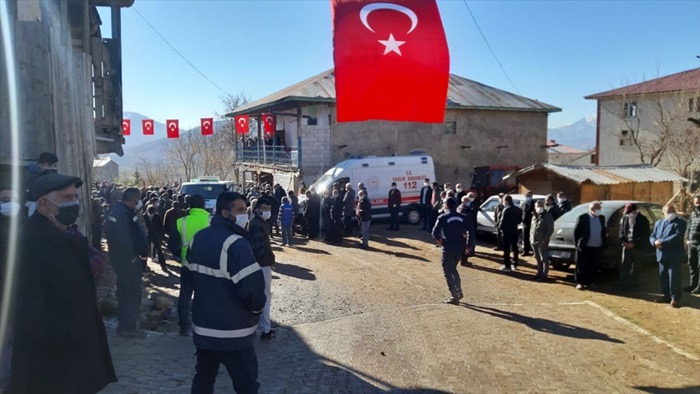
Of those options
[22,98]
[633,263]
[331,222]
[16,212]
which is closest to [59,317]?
[16,212]

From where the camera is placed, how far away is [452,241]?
9.07 meters

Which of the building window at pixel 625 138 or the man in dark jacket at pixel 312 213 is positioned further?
the building window at pixel 625 138

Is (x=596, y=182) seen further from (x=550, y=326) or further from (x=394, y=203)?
(x=550, y=326)

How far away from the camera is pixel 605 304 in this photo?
9367 millimetres

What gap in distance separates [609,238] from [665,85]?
1282 inches

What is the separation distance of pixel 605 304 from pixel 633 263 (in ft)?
6.14

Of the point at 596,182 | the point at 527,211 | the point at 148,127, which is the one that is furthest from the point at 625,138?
the point at 148,127

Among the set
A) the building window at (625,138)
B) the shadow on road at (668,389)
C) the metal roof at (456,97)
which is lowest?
the shadow on road at (668,389)

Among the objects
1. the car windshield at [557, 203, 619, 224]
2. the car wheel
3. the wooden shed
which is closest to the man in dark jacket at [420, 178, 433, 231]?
the car wheel

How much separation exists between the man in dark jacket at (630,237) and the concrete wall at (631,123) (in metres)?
24.5

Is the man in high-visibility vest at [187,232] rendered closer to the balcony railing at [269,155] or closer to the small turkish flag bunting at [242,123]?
the balcony railing at [269,155]

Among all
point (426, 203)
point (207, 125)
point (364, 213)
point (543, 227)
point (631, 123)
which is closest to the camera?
point (543, 227)

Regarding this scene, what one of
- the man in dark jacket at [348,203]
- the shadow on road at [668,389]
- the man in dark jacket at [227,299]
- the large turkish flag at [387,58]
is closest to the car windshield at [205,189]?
the man in dark jacket at [348,203]

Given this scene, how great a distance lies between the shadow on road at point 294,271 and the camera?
1149cm
